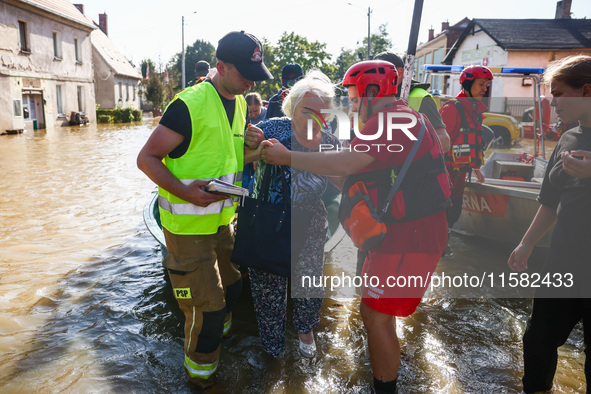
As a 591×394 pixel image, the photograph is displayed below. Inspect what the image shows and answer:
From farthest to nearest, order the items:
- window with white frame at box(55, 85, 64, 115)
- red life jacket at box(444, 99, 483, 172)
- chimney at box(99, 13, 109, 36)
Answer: chimney at box(99, 13, 109, 36) → window with white frame at box(55, 85, 64, 115) → red life jacket at box(444, 99, 483, 172)

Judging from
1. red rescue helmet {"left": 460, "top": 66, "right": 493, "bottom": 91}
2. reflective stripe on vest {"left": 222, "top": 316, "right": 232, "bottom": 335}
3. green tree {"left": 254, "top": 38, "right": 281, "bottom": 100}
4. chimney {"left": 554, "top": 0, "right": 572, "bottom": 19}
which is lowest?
reflective stripe on vest {"left": 222, "top": 316, "right": 232, "bottom": 335}

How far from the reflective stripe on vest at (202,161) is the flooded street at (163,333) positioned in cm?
115

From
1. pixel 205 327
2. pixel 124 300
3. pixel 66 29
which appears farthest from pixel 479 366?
pixel 66 29

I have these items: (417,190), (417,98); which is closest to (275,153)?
(417,190)

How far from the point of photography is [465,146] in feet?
17.1

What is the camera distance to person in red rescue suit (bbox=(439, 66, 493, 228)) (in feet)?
16.9

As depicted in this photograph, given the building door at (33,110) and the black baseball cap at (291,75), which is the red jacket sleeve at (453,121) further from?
the building door at (33,110)

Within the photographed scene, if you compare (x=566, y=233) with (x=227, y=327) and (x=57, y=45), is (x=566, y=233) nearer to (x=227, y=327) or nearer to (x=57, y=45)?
(x=227, y=327)

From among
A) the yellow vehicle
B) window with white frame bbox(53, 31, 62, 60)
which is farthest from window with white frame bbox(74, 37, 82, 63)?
the yellow vehicle

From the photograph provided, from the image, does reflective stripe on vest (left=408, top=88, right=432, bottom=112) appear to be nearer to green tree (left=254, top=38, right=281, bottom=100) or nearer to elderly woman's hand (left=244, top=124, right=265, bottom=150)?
elderly woman's hand (left=244, top=124, right=265, bottom=150)

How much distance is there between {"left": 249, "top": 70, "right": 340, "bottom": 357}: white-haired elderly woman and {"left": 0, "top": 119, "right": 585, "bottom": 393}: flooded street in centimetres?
37

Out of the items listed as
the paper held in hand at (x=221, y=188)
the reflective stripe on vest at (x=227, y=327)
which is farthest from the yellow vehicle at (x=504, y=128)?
the paper held in hand at (x=221, y=188)

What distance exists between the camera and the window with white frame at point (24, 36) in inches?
874

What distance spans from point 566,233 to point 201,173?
202cm
